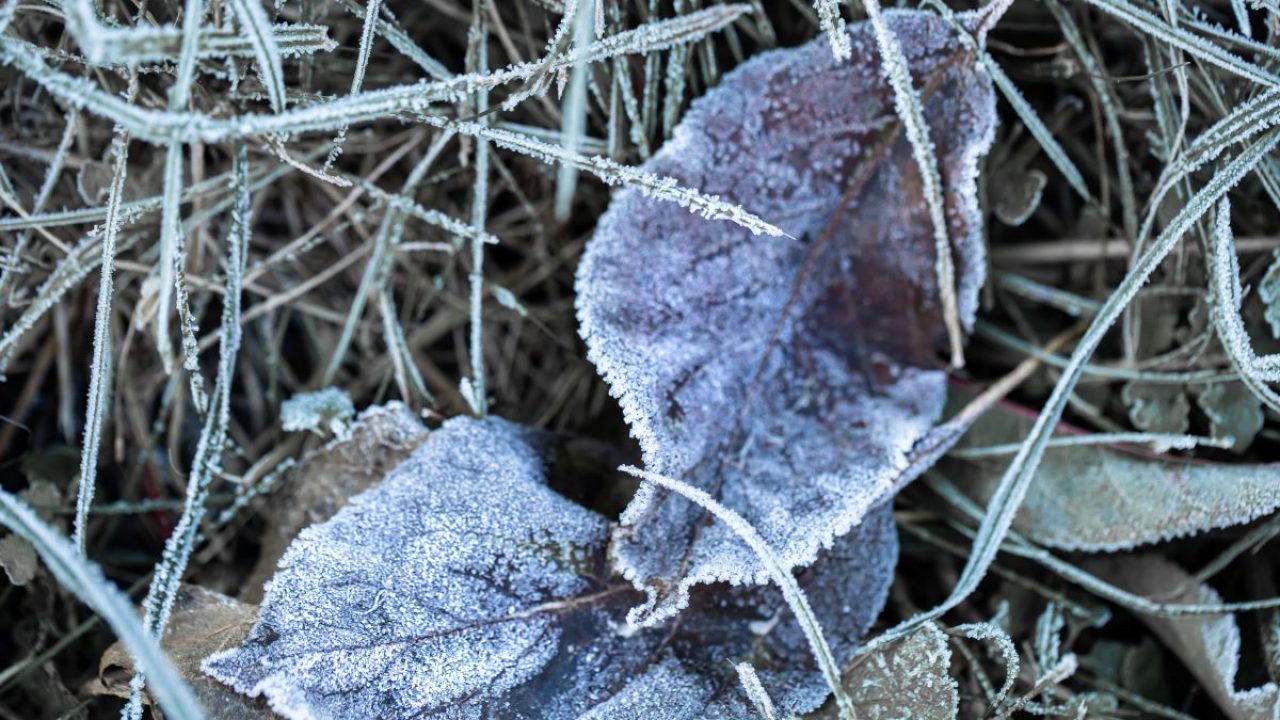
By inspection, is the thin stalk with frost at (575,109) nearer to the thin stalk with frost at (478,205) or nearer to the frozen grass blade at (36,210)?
the thin stalk with frost at (478,205)

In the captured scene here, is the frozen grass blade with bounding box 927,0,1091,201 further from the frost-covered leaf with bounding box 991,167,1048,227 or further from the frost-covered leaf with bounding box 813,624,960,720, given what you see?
the frost-covered leaf with bounding box 813,624,960,720

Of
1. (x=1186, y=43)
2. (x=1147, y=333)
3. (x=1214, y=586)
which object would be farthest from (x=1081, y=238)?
(x=1214, y=586)

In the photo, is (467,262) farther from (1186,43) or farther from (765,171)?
(1186,43)

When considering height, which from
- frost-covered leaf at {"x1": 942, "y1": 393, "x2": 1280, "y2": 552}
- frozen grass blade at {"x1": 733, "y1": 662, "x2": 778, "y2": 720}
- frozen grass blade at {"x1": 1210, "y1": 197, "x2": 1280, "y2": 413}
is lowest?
frozen grass blade at {"x1": 733, "y1": 662, "x2": 778, "y2": 720}

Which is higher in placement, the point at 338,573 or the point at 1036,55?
the point at 1036,55

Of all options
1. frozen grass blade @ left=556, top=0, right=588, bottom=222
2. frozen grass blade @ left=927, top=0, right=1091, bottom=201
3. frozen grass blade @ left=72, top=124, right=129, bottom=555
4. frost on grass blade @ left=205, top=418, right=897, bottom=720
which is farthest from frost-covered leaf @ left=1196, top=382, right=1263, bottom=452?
frozen grass blade @ left=72, top=124, right=129, bottom=555

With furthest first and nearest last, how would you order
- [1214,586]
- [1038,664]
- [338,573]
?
[1214,586] < [1038,664] < [338,573]
